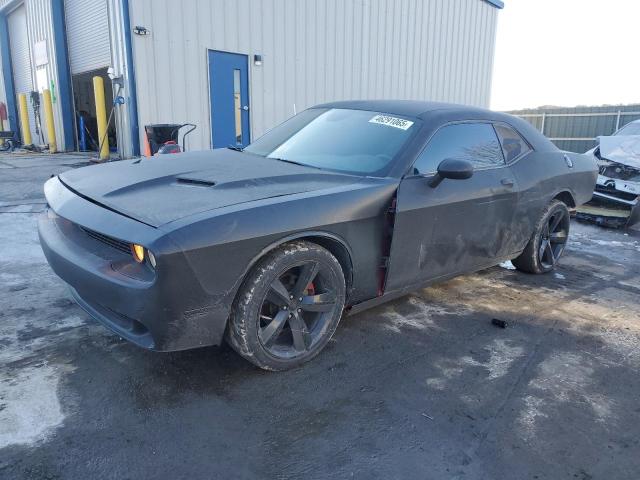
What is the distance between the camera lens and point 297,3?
424 inches

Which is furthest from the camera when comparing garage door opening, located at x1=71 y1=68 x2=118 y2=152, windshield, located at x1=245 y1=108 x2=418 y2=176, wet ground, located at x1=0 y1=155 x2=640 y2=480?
garage door opening, located at x1=71 y1=68 x2=118 y2=152

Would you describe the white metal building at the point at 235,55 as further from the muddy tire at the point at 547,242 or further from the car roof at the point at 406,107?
the muddy tire at the point at 547,242

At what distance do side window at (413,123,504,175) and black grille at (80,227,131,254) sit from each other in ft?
5.76

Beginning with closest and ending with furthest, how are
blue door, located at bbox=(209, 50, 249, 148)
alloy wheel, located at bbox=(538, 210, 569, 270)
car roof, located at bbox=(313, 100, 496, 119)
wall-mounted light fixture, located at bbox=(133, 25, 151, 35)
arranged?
car roof, located at bbox=(313, 100, 496, 119)
alloy wheel, located at bbox=(538, 210, 569, 270)
wall-mounted light fixture, located at bbox=(133, 25, 151, 35)
blue door, located at bbox=(209, 50, 249, 148)

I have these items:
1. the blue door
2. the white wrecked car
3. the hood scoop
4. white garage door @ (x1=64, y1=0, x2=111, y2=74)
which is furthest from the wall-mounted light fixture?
the white wrecked car

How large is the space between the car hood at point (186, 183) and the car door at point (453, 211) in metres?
0.46

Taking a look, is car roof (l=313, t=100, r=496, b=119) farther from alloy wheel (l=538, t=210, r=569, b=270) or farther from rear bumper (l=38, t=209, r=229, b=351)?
rear bumper (l=38, t=209, r=229, b=351)

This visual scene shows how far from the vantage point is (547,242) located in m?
4.61

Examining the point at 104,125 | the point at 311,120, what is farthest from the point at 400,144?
the point at 104,125

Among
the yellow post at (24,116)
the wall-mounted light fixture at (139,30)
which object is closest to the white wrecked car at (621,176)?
the wall-mounted light fixture at (139,30)

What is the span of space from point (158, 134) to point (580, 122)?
1738cm

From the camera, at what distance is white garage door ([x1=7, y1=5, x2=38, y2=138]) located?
15344 millimetres

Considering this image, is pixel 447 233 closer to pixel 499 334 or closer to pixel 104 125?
pixel 499 334

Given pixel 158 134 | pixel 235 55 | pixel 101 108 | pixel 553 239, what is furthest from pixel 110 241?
pixel 101 108
